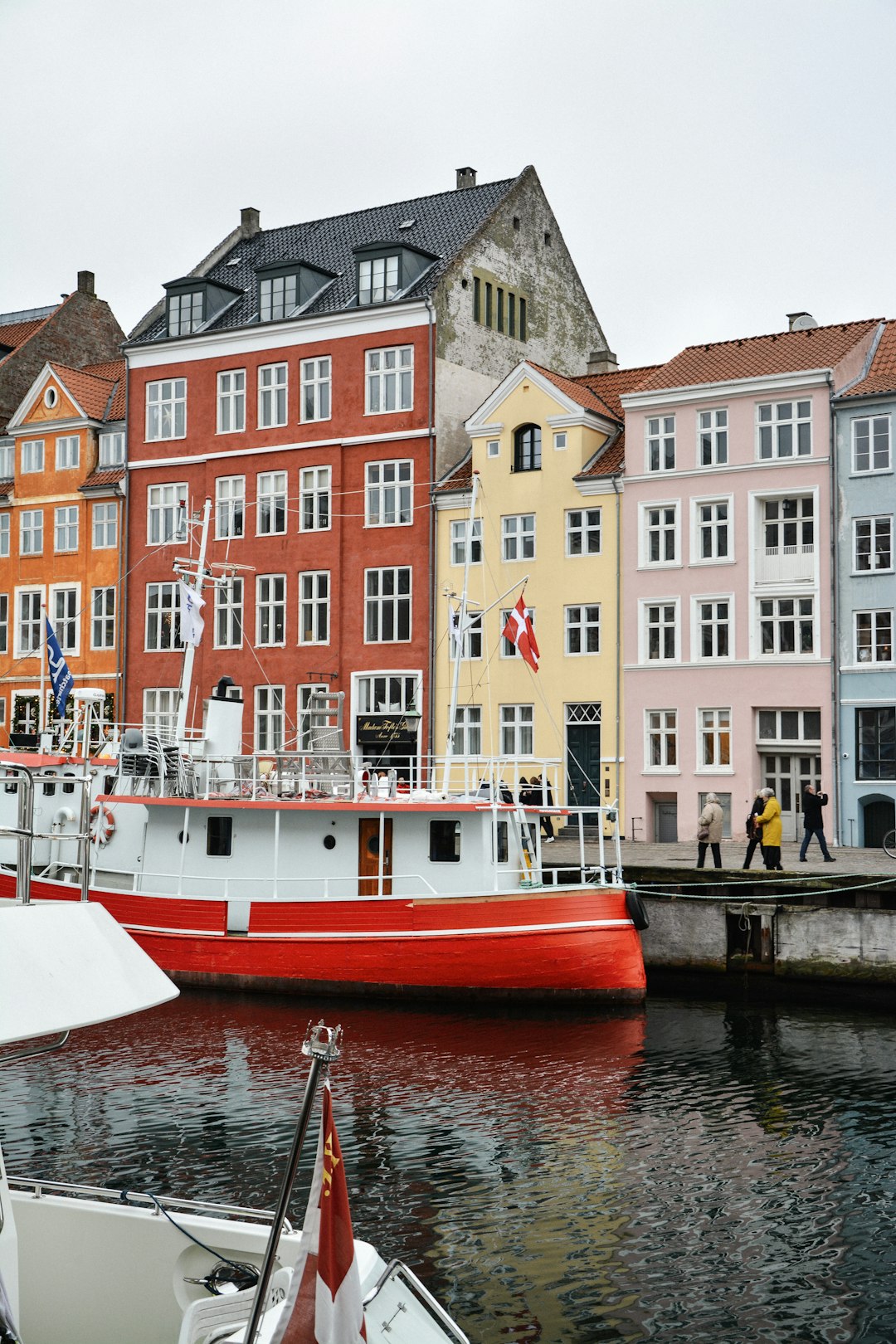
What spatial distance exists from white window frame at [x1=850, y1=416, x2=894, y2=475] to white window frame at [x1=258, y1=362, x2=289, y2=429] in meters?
17.4

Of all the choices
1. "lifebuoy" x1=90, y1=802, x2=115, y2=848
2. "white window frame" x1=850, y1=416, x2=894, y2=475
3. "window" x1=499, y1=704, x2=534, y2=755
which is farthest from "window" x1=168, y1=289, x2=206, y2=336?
"lifebuoy" x1=90, y1=802, x2=115, y2=848

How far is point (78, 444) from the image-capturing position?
49.0m

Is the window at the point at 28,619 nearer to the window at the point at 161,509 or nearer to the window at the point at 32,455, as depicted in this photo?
the window at the point at 32,455

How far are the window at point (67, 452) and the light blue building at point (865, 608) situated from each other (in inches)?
1025

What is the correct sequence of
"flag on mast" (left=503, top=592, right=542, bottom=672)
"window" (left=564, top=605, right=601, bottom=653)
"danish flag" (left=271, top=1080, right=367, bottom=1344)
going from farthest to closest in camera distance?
"window" (left=564, top=605, right=601, bottom=653) → "flag on mast" (left=503, top=592, right=542, bottom=672) → "danish flag" (left=271, top=1080, right=367, bottom=1344)

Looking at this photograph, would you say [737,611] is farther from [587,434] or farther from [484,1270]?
[484,1270]

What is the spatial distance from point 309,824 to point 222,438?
2275 centimetres

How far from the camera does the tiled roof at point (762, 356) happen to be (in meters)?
36.1

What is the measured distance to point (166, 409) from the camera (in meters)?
46.9

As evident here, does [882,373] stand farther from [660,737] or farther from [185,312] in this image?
[185,312]

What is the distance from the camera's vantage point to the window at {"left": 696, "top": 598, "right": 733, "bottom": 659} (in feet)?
120

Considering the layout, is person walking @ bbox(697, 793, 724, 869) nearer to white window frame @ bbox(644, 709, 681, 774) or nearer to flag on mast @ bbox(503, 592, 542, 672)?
flag on mast @ bbox(503, 592, 542, 672)

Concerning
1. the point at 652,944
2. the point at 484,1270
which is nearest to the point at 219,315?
the point at 652,944

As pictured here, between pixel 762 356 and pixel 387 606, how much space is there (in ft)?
41.3
